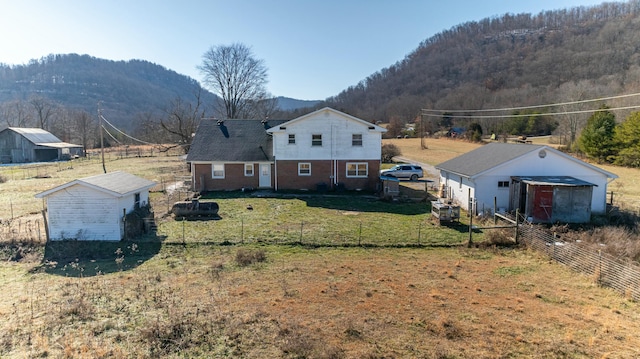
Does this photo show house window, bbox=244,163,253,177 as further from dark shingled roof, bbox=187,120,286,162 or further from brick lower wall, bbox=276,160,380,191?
brick lower wall, bbox=276,160,380,191

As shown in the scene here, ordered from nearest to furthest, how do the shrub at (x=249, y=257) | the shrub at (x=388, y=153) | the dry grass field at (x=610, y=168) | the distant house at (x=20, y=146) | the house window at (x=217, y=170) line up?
1. the shrub at (x=249, y=257)
2. the dry grass field at (x=610, y=168)
3. the house window at (x=217, y=170)
4. the shrub at (x=388, y=153)
5. the distant house at (x=20, y=146)

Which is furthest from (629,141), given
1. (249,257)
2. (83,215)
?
(83,215)

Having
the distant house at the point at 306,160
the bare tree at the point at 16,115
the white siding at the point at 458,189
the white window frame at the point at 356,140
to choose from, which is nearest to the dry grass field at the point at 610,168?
the white siding at the point at 458,189

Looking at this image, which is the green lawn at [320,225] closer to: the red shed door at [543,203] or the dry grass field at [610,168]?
the red shed door at [543,203]

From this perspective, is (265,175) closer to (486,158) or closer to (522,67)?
(486,158)

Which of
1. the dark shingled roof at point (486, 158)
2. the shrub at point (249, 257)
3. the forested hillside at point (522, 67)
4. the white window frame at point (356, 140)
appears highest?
the forested hillside at point (522, 67)

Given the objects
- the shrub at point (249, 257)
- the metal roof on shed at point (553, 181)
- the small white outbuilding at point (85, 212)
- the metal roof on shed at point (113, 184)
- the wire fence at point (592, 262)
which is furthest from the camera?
the metal roof on shed at point (553, 181)
